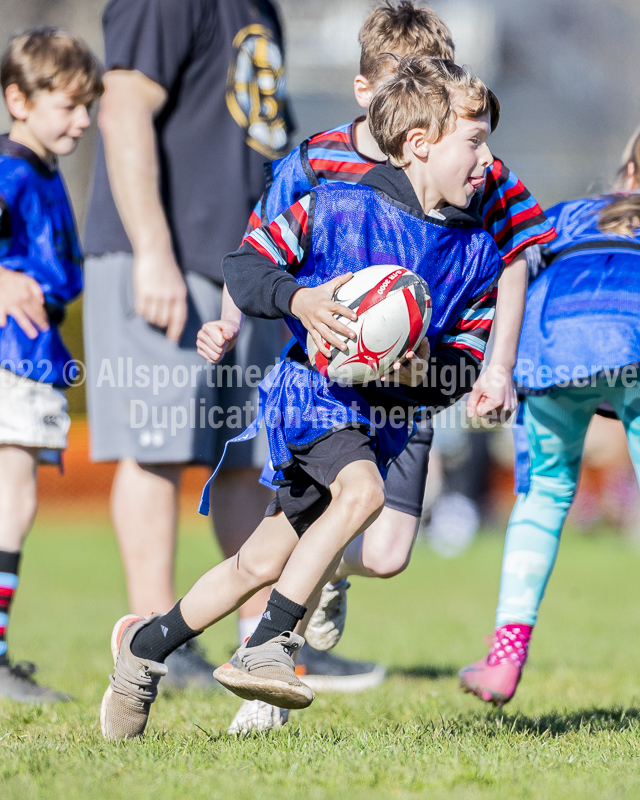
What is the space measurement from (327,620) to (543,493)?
0.96 meters

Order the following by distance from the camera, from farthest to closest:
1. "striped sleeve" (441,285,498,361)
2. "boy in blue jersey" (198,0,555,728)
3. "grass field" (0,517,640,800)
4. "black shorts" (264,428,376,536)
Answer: "boy in blue jersey" (198,0,555,728), "striped sleeve" (441,285,498,361), "black shorts" (264,428,376,536), "grass field" (0,517,640,800)

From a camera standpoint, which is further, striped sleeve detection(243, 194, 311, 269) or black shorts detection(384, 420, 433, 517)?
black shorts detection(384, 420, 433, 517)

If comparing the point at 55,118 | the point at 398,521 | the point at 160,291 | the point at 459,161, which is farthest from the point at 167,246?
the point at 459,161

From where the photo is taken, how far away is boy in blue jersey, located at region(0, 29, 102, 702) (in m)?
3.94

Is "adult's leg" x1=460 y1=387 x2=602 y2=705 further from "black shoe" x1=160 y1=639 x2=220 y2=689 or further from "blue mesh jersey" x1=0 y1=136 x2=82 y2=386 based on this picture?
"blue mesh jersey" x1=0 y1=136 x2=82 y2=386

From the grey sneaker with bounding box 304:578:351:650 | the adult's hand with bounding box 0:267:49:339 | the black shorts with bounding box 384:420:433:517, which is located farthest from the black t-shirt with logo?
the grey sneaker with bounding box 304:578:351:650

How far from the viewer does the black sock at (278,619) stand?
273 centimetres

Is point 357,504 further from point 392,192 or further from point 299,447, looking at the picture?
point 392,192

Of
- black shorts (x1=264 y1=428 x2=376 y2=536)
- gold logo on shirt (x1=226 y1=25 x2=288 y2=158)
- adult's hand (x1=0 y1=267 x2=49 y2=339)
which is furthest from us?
gold logo on shirt (x1=226 y1=25 x2=288 y2=158)

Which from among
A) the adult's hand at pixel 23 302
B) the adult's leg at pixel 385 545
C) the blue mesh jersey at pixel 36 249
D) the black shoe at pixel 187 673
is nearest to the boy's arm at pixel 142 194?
the blue mesh jersey at pixel 36 249

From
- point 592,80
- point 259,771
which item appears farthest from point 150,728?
point 592,80

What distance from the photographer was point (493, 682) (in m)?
3.46

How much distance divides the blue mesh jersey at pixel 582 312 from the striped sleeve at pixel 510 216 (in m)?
0.41

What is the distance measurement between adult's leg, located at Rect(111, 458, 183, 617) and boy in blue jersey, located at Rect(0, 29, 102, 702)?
1.06 feet
